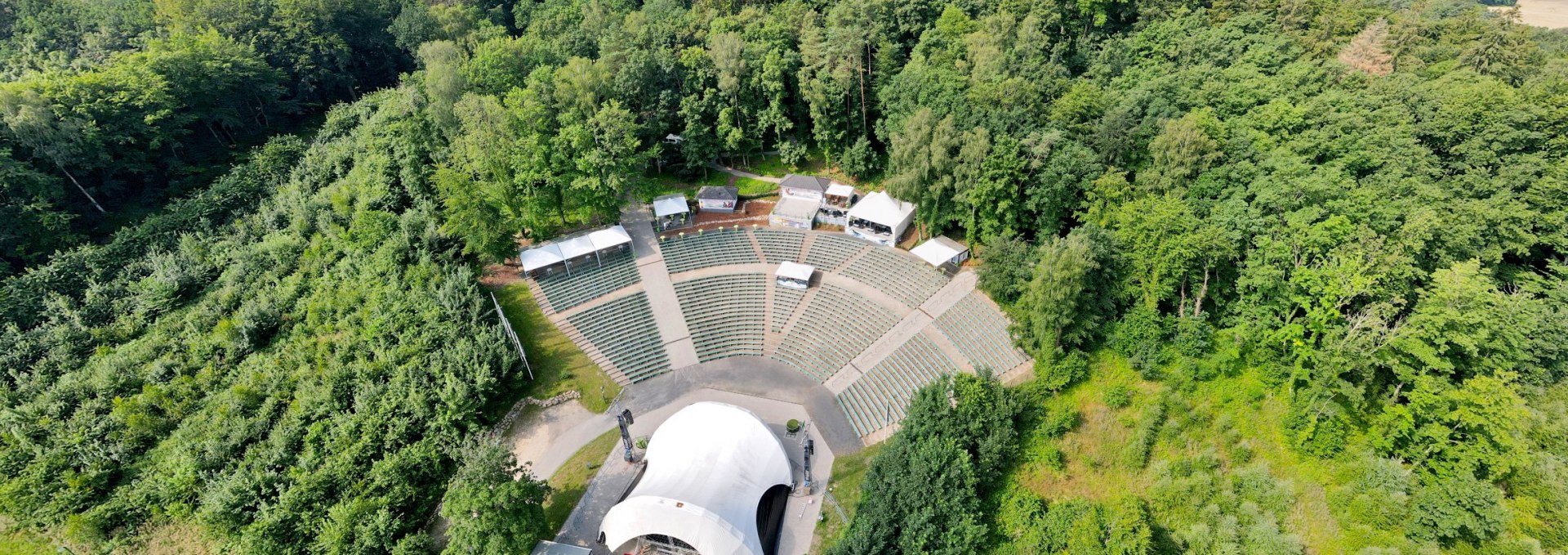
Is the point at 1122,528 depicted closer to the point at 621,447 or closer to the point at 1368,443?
the point at 1368,443

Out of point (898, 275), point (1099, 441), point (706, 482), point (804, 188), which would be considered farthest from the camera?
point (804, 188)

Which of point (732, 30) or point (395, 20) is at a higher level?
point (395, 20)

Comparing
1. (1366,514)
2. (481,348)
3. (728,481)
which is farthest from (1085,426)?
(481,348)

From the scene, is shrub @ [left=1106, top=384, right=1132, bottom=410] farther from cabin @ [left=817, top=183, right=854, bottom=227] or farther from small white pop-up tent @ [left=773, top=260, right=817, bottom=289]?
cabin @ [left=817, top=183, right=854, bottom=227]

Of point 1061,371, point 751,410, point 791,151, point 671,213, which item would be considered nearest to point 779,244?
point 671,213

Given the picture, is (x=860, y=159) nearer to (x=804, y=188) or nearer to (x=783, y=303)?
(x=804, y=188)

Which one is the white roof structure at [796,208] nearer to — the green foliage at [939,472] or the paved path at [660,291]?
the paved path at [660,291]
